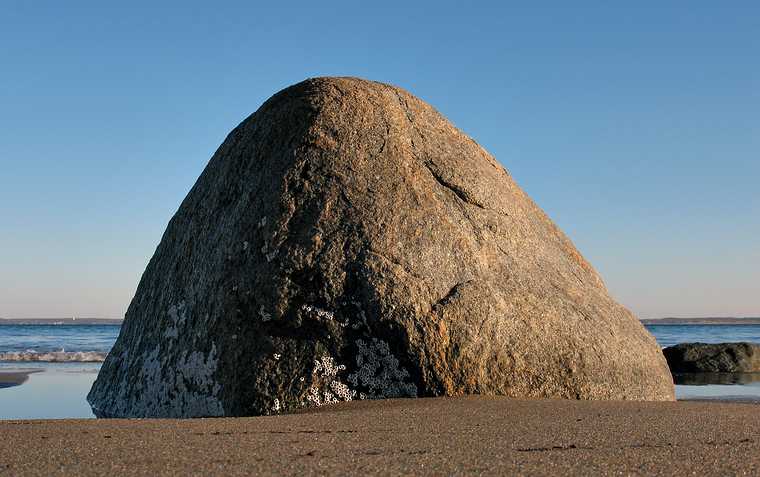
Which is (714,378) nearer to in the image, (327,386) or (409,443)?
(327,386)

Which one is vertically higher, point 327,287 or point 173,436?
point 327,287

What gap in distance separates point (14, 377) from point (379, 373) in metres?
8.16

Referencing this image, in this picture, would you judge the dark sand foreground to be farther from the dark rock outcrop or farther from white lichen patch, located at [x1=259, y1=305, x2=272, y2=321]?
the dark rock outcrop

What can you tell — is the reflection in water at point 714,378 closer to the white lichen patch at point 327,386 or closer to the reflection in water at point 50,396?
the white lichen patch at point 327,386

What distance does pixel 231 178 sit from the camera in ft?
20.2

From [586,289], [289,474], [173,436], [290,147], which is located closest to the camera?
[289,474]

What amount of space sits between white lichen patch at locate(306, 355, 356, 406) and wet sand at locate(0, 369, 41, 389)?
6.20m

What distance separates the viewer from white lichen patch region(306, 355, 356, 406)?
16.2 ft

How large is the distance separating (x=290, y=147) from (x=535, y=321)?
6.92 feet

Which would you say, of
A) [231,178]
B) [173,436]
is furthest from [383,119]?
[173,436]

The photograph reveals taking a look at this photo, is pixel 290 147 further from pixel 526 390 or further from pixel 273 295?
pixel 526 390

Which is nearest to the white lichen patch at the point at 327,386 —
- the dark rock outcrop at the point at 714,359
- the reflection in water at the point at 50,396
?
the reflection in water at the point at 50,396

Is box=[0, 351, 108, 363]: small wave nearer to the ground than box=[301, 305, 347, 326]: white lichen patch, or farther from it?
nearer to the ground

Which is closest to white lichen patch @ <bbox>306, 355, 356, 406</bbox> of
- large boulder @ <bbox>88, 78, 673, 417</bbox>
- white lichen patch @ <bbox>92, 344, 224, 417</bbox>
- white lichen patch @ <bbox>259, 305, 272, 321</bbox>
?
large boulder @ <bbox>88, 78, 673, 417</bbox>
